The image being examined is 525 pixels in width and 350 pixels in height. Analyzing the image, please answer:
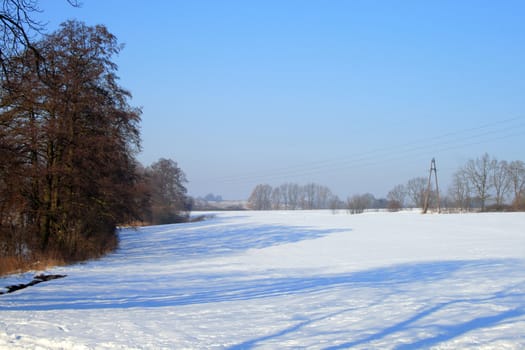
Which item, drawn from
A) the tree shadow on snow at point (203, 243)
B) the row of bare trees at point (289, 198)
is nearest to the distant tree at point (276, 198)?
the row of bare trees at point (289, 198)

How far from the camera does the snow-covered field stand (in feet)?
25.3

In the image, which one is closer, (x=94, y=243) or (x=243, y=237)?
(x=94, y=243)

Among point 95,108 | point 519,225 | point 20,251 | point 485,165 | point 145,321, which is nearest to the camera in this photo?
point 145,321

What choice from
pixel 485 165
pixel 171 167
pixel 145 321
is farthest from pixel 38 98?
pixel 485 165

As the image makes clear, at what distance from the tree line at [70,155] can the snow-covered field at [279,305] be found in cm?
256

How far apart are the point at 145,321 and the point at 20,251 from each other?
13.7m

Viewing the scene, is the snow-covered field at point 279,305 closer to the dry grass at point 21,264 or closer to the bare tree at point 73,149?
the dry grass at point 21,264

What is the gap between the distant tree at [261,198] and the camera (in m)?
161

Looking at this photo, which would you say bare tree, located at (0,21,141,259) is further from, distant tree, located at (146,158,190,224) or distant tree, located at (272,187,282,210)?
distant tree, located at (272,187,282,210)

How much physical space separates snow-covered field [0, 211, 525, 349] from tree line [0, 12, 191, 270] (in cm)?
256

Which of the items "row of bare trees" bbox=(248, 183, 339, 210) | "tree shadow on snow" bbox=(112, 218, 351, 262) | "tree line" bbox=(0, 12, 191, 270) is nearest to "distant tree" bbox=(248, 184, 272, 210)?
"row of bare trees" bbox=(248, 183, 339, 210)

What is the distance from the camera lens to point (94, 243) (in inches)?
938

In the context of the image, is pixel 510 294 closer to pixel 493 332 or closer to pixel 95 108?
pixel 493 332

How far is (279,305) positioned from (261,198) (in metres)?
151
